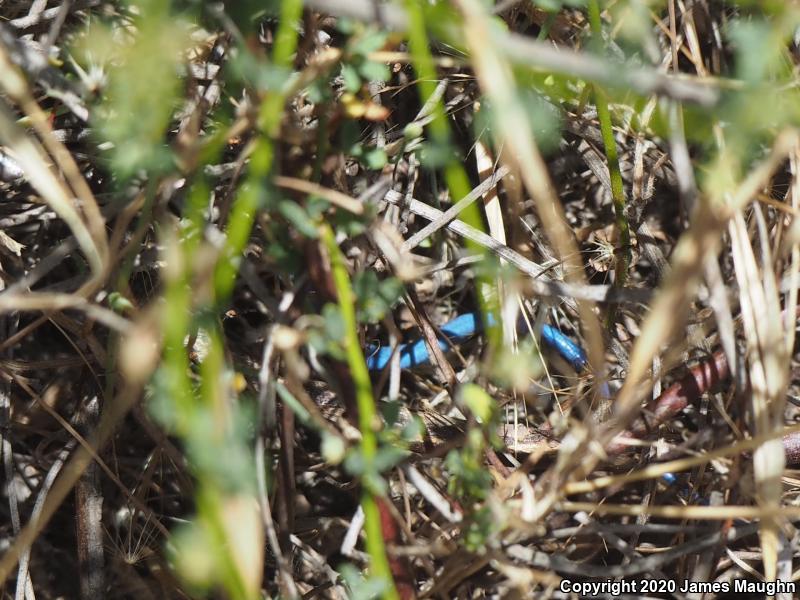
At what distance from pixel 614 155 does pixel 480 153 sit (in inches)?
8.8

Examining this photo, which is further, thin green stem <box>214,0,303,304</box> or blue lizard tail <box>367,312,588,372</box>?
blue lizard tail <box>367,312,588,372</box>

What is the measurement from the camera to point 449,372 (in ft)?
4.02

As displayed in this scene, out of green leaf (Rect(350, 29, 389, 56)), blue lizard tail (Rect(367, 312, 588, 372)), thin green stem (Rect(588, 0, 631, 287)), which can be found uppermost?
green leaf (Rect(350, 29, 389, 56))

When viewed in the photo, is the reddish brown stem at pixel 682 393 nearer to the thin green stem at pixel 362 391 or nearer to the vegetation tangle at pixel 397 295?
the vegetation tangle at pixel 397 295

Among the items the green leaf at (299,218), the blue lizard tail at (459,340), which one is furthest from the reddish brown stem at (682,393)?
the green leaf at (299,218)

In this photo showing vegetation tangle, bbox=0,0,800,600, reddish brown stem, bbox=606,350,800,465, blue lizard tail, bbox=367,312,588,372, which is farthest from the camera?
blue lizard tail, bbox=367,312,588,372

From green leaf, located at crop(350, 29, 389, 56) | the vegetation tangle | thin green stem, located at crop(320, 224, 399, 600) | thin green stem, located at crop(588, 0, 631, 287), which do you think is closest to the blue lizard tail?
the vegetation tangle

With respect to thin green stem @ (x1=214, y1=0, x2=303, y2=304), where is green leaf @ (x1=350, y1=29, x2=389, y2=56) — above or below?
above

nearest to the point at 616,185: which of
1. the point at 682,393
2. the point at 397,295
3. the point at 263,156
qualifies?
the point at 682,393

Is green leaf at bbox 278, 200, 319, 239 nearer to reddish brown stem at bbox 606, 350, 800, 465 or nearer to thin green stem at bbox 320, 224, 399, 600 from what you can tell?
thin green stem at bbox 320, 224, 399, 600

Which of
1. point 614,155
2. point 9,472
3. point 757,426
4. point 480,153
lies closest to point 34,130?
point 9,472

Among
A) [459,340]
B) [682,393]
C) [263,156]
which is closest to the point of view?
[263,156]

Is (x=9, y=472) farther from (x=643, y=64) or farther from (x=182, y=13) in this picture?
(x=643, y=64)

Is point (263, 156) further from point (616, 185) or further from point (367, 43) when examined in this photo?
point (616, 185)
